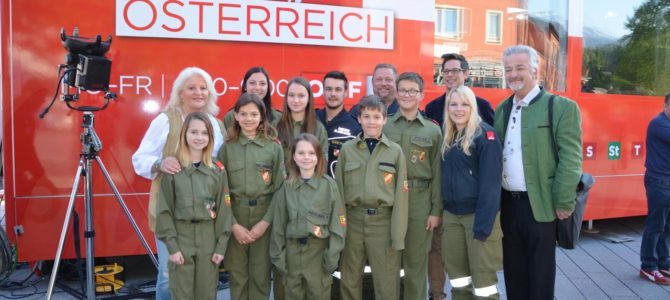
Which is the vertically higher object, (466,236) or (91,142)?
(91,142)

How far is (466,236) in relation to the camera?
327 centimetres

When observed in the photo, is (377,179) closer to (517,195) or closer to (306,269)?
(306,269)

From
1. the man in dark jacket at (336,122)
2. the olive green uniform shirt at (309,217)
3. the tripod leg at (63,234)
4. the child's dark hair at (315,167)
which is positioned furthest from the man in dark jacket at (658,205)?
the tripod leg at (63,234)

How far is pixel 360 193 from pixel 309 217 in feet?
1.14

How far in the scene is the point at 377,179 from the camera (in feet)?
10.9

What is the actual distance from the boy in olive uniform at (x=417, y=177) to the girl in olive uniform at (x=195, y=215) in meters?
1.16

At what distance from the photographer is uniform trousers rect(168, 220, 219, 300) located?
312 centimetres

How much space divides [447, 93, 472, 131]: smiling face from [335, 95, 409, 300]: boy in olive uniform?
379mm

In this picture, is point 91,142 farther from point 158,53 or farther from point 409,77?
point 409,77

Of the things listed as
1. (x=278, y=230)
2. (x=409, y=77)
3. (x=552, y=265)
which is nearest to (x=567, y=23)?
(x=409, y=77)

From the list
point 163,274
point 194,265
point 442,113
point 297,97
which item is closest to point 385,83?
point 442,113

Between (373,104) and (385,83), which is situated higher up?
(385,83)

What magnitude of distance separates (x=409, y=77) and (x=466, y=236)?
1.04 metres

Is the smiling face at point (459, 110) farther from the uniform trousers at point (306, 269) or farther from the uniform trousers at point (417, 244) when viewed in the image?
the uniform trousers at point (306, 269)
